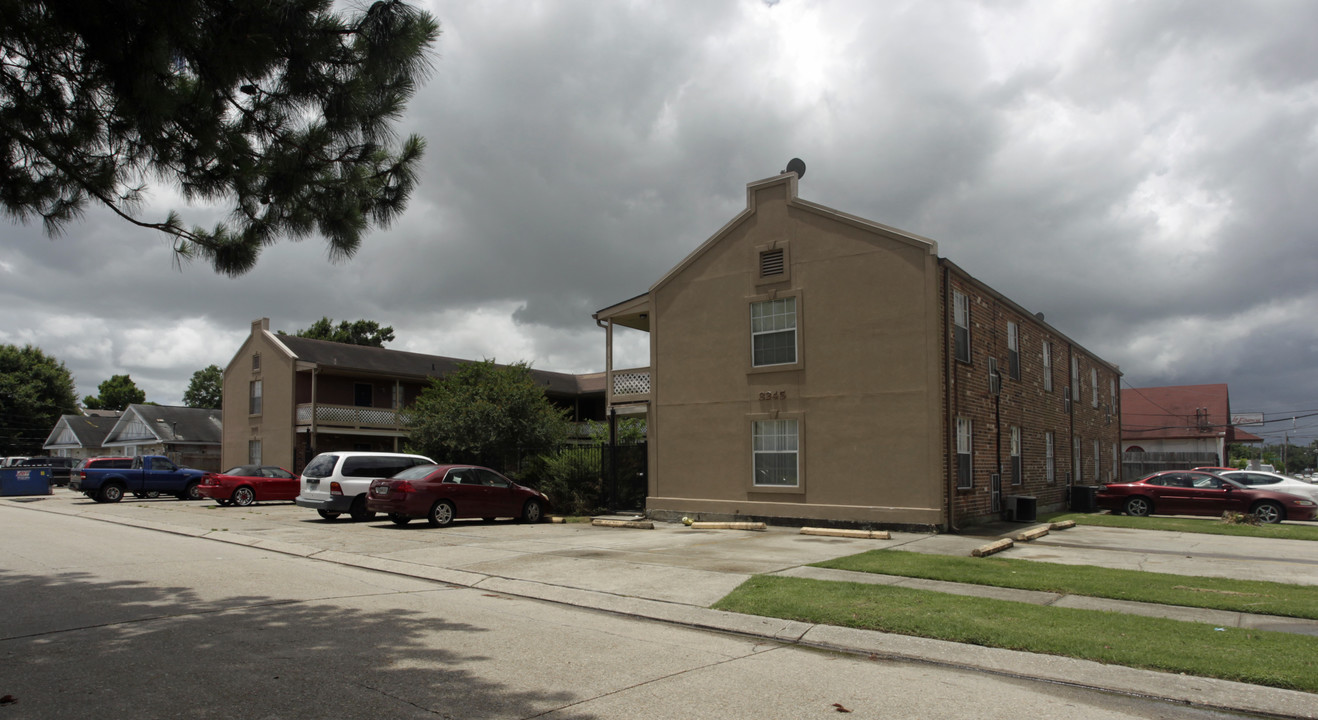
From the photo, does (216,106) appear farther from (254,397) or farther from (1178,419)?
(1178,419)

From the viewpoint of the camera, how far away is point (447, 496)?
18391 millimetres

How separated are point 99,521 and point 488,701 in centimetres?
1975

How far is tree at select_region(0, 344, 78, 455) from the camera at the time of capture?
205 feet

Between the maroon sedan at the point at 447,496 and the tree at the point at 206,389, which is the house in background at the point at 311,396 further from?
the tree at the point at 206,389

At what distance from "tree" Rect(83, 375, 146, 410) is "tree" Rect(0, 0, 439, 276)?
89205 mm

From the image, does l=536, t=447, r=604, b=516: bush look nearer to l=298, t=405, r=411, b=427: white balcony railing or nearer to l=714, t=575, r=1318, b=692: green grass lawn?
l=714, t=575, r=1318, b=692: green grass lawn

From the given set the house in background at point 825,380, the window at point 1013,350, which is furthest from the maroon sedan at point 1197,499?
the window at point 1013,350

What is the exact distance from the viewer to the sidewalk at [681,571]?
6.38 meters

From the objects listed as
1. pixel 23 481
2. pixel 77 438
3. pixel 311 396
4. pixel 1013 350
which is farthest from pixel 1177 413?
pixel 77 438

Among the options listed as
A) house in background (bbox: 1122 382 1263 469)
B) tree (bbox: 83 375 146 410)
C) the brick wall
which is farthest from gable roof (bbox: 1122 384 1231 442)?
tree (bbox: 83 375 146 410)

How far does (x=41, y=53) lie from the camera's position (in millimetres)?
7312

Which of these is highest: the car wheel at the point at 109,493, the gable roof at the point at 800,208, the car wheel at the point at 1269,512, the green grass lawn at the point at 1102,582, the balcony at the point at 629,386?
the gable roof at the point at 800,208

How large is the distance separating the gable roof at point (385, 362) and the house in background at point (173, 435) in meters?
12.4

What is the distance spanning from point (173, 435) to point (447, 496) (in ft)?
122
